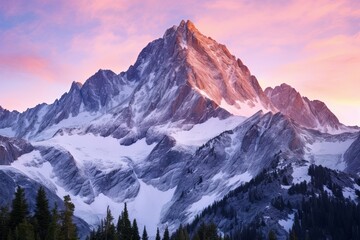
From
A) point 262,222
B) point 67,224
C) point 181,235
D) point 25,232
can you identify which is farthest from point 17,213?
point 262,222

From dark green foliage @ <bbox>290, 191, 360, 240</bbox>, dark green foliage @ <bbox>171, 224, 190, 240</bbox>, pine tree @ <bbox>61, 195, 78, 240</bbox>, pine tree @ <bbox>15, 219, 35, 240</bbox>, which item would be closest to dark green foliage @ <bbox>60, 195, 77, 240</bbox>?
pine tree @ <bbox>61, 195, 78, 240</bbox>

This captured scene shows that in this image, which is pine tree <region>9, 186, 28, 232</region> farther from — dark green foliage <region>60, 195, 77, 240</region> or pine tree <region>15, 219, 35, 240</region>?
pine tree <region>15, 219, 35, 240</region>

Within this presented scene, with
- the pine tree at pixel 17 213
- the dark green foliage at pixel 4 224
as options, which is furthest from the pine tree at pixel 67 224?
the dark green foliage at pixel 4 224

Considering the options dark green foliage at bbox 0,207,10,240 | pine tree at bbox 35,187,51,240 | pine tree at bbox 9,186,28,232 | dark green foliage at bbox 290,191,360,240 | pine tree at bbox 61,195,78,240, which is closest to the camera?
pine tree at bbox 61,195,78,240

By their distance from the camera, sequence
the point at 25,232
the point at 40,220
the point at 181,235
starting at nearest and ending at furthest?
the point at 25,232 → the point at 40,220 → the point at 181,235

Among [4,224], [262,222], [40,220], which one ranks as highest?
[262,222]

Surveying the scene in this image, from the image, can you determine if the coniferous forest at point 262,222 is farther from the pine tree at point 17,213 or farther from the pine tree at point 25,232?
the pine tree at point 25,232

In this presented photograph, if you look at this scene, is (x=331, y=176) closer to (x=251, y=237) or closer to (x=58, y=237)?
(x=251, y=237)

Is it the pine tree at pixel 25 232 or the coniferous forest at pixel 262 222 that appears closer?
the pine tree at pixel 25 232

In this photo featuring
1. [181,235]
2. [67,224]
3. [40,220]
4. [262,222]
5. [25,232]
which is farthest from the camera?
[262,222]

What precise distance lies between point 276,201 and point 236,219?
1555 centimetres

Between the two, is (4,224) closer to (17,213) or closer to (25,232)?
(17,213)

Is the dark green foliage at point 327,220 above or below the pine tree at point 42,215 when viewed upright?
above

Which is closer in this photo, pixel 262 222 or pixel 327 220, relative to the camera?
pixel 327 220
